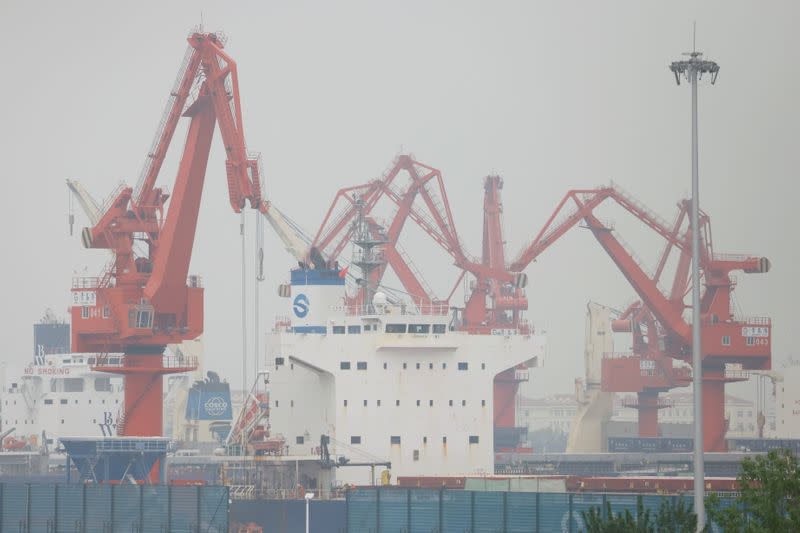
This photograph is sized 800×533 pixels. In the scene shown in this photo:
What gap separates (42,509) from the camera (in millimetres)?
62656


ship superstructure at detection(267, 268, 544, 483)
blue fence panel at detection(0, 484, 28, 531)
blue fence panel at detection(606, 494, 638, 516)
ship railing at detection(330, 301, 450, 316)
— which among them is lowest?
blue fence panel at detection(0, 484, 28, 531)

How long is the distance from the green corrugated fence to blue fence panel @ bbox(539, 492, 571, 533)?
33.8 ft

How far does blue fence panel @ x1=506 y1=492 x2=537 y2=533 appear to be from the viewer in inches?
2295

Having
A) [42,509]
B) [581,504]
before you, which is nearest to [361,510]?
[581,504]

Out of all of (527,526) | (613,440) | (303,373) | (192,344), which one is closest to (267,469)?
(303,373)

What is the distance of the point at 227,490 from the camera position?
202 ft

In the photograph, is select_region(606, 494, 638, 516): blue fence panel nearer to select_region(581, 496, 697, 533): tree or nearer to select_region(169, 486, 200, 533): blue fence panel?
select_region(169, 486, 200, 533): blue fence panel

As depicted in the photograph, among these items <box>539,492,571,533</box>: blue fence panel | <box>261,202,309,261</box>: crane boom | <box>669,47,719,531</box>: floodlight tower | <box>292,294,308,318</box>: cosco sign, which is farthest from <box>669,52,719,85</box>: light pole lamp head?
<box>261,202,309,261</box>: crane boom

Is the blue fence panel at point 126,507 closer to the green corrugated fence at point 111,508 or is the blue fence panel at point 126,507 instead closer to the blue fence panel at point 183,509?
the green corrugated fence at point 111,508

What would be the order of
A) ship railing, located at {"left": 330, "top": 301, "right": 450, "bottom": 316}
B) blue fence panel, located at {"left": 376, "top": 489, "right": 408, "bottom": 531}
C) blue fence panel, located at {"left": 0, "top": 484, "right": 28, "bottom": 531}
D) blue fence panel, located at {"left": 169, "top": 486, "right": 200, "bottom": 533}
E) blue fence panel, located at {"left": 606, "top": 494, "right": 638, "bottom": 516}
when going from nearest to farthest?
blue fence panel, located at {"left": 606, "top": 494, "right": 638, "bottom": 516}, blue fence panel, located at {"left": 376, "top": 489, "right": 408, "bottom": 531}, blue fence panel, located at {"left": 169, "top": 486, "right": 200, "bottom": 533}, blue fence panel, located at {"left": 0, "top": 484, "right": 28, "bottom": 531}, ship railing, located at {"left": 330, "top": 301, "right": 450, "bottom": 316}

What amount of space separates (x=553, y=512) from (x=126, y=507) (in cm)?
1402


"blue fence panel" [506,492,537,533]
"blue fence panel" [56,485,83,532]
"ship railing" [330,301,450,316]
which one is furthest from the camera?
"ship railing" [330,301,450,316]

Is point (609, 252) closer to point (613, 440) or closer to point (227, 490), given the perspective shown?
point (613, 440)

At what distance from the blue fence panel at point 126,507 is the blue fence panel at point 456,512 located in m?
9.92
